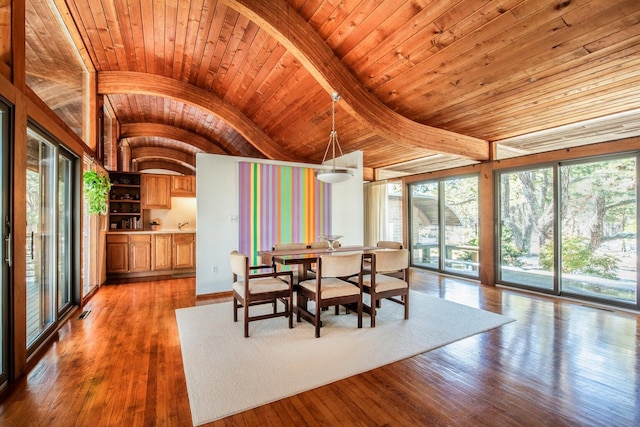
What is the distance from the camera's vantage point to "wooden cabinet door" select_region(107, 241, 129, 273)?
597 centimetres

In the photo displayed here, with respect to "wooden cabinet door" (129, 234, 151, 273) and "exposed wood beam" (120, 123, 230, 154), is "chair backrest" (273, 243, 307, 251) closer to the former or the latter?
"wooden cabinet door" (129, 234, 151, 273)

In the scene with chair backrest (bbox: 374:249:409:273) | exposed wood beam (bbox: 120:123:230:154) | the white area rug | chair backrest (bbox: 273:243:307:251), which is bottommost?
the white area rug

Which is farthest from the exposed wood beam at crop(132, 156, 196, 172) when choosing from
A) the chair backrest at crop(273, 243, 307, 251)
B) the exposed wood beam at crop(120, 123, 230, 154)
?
the chair backrest at crop(273, 243, 307, 251)

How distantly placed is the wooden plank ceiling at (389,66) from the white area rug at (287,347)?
2658mm

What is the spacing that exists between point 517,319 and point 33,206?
5262 mm

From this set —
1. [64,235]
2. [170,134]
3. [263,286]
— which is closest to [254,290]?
[263,286]

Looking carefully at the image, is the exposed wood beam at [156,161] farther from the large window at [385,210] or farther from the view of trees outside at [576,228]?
the view of trees outside at [576,228]

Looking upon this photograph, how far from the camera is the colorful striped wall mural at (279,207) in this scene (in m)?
5.20

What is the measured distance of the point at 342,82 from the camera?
3.79 metres

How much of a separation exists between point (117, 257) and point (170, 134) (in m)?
3.32

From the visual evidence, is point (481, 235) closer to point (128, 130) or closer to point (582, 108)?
point (582, 108)

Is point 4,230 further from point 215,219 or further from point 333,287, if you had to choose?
point 215,219

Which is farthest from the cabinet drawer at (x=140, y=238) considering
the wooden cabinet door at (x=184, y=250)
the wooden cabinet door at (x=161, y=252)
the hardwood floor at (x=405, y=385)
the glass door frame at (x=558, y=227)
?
the glass door frame at (x=558, y=227)

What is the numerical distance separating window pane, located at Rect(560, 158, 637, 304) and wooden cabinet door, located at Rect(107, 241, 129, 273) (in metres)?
7.88
